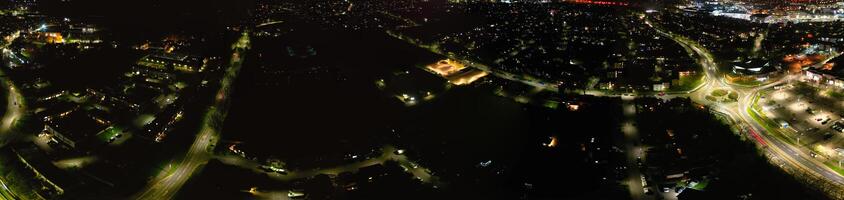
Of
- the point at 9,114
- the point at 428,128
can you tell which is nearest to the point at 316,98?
the point at 428,128

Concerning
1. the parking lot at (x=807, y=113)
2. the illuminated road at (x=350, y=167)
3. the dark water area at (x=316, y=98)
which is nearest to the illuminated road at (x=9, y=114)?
the illuminated road at (x=350, y=167)

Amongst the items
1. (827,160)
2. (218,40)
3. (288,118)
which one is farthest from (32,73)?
(827,160)

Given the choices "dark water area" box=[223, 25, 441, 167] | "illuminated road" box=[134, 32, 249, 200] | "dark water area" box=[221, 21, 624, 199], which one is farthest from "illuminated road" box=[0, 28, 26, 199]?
"dark water area" box=[223, 25, 441, 167]

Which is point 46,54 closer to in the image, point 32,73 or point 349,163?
point 32,73

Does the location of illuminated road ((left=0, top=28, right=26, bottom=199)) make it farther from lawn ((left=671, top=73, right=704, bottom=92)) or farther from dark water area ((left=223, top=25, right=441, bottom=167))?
lawn ((left=671, top=73, right=704, bottom=92))

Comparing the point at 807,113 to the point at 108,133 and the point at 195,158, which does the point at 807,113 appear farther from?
the point at 108,133

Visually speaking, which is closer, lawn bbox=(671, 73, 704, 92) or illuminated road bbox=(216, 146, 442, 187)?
illuminated road bbox=(216, 146, 442, 187)
